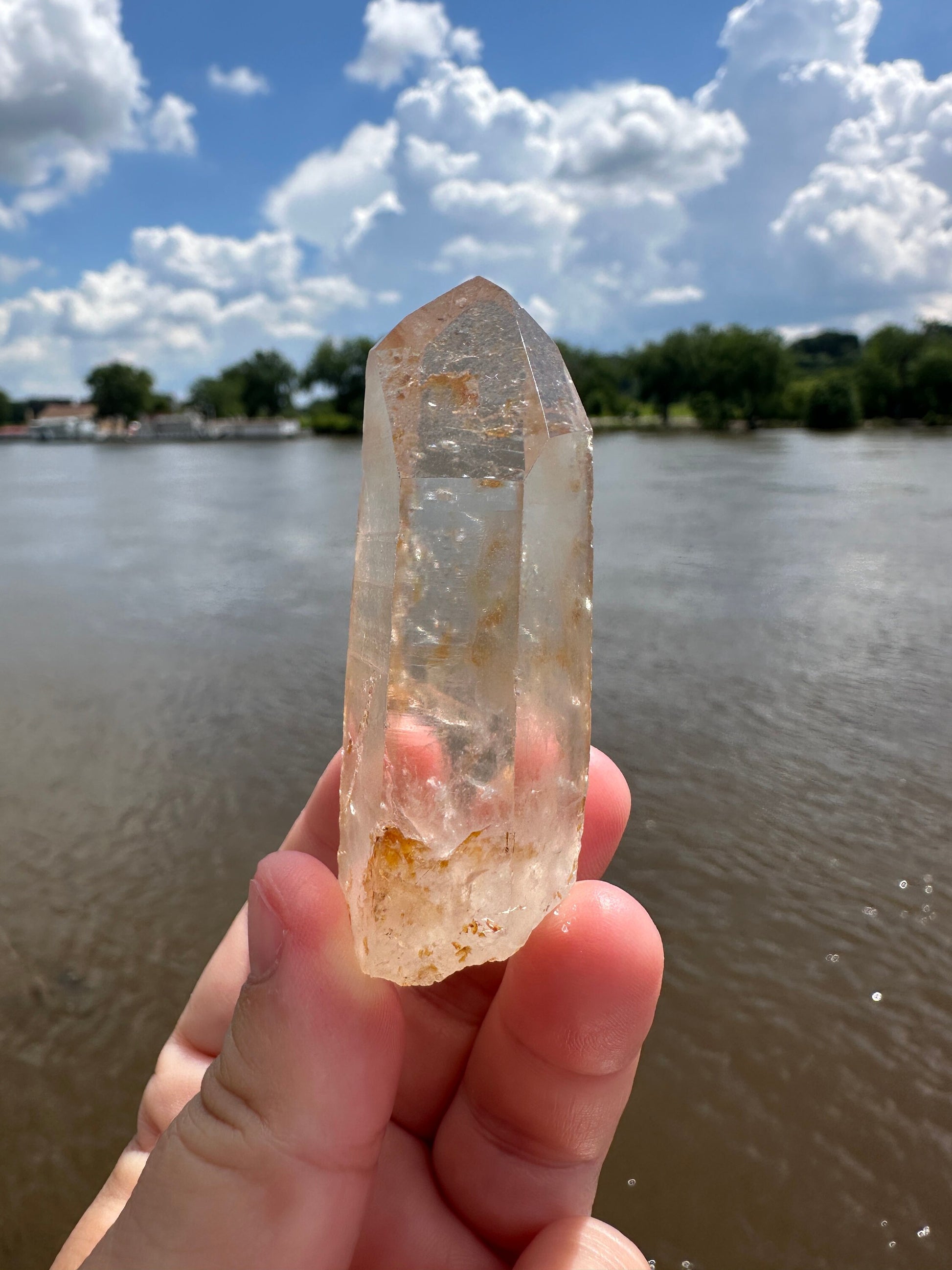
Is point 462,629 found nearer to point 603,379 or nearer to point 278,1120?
point 278,1120

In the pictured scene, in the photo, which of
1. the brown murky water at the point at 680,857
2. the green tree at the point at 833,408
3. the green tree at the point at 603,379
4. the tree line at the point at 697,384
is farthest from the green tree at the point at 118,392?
the brown murky water at the point at 680,857

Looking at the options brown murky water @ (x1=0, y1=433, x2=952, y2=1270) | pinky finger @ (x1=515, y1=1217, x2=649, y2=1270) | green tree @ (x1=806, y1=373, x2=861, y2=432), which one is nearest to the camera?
pinky finger @ (x1=515, y1=1217, x2=649, y2=1270)

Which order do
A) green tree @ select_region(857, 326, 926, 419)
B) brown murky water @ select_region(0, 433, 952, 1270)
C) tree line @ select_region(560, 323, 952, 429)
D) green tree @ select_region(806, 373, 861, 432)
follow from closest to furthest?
brown murky water @ select_region(0, 433, 952, 1270) < green tree @ select_region(806, 373, 861, 432) < tree line @ select_region(560, 323, 952, 429) < green tree @ select_region(857, 326, 926, 419)

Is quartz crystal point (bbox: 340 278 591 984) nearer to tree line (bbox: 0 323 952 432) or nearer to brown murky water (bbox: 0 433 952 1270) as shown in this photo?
brown murky water (bbox: 0 433 952 1270)

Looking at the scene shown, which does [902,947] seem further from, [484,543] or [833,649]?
[833,649]

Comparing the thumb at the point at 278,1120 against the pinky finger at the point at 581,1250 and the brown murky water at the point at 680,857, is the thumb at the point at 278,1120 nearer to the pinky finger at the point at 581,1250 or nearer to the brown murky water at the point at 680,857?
the pinky finger at the point at 581,1250

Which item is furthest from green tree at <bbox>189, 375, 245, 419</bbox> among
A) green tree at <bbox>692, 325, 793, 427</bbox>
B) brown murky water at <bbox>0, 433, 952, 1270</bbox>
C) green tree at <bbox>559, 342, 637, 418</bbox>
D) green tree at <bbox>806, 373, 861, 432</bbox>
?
brown murky water at <bbox>0, 433, 952, 1270</bbox>

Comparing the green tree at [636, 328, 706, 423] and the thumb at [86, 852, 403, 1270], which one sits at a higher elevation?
the green tree at [636, 328, 706, 423]

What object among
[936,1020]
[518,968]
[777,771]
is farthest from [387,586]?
[777,771]

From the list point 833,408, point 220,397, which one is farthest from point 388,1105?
point 220,397
